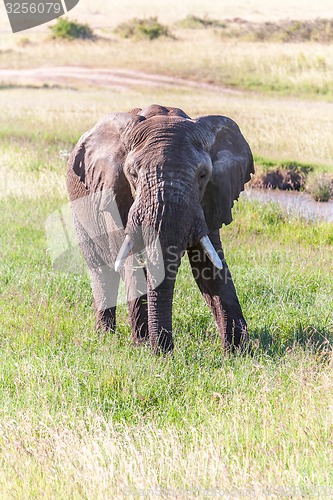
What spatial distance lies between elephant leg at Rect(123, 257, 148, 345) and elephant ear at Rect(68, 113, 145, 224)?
1.39ft

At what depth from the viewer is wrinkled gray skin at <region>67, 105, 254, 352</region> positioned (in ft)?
20.3

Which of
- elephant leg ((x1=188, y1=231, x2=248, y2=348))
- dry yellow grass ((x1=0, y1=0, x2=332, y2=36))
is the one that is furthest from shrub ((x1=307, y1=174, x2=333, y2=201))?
dry yellow grass ((x1=0, y1=0, x2=332, y2=36))

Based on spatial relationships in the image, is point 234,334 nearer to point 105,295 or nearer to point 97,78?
point 105,295

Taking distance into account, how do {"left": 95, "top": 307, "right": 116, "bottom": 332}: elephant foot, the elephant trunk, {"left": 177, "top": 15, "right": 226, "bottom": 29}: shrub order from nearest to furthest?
the elephant trunk < {"left": 95, "top": 307, "right": 116, "bottom": 332}: elephant foot < {"left": 177, "top": 15, "right": 226, "bottom": 29}: shrub

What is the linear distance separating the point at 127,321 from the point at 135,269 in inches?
46.9

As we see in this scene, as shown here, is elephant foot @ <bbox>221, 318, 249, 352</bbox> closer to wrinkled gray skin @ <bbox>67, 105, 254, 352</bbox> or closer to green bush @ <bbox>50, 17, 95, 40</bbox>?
wrinkled gray skin @ <bbox>67, 105, 254, 352</bbox>

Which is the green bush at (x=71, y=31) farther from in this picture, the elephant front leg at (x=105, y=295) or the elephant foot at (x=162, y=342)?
the elephant foot at (x=162, y=342)

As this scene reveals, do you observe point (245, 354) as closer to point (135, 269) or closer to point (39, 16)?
point (135, 269)

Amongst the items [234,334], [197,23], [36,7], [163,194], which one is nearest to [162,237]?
[163,194]

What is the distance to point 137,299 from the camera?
7.29 meters

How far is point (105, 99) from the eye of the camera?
2855 centimetres

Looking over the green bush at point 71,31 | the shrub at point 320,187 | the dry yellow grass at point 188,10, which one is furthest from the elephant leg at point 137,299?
the dry yellow grass at point 188,10

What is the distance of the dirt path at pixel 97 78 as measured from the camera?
34625 millimetres

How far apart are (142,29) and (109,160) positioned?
4417 cm
